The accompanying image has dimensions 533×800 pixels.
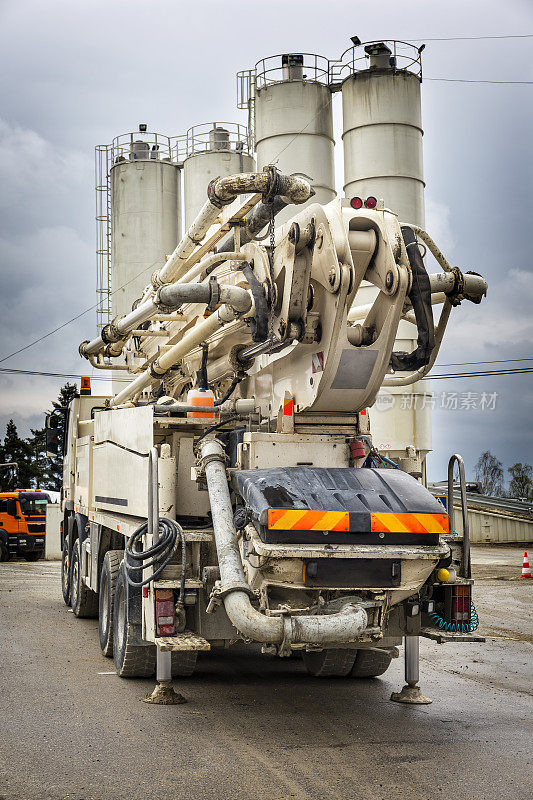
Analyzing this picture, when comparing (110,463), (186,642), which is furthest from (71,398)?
(186,642)

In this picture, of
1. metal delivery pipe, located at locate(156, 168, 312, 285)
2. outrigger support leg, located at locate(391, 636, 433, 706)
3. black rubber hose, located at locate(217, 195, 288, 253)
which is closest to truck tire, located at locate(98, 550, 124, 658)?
outrigger support leg, located at locate(391, 636, 433, 706)

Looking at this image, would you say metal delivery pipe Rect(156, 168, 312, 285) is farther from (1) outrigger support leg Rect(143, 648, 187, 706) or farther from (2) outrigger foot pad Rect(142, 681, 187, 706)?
(2) outrigger foot pad Rect(142, 681, 187, 706)

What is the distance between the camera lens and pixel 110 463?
10.1 m

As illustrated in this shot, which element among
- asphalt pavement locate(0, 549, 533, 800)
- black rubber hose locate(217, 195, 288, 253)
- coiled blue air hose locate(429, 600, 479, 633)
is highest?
black rubber hose locate(217, 195, 288, 253)

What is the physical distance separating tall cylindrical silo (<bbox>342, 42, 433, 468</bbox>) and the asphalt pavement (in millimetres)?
13821

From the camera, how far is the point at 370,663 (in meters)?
9.04

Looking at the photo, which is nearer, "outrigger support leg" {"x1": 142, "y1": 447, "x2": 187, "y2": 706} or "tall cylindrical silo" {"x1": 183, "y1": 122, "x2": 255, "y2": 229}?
"outrigger support leg" {"x1": 142, "y1": 447, "x2": 187, "y2": 706}

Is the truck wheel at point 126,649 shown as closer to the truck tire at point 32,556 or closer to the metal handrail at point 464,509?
the metal handrail at point 464,509

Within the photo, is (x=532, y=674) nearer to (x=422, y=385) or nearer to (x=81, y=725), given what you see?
(x=81, y=725)

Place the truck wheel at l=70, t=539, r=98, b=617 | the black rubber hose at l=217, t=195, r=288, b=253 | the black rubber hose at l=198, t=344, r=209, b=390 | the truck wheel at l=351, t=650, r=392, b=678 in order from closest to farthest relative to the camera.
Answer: the black rubber hose at l=217, t=195, r=288, b=253 → the truck wheel at l=351, t=650, r=392, b=678 → the black rubber hose at l=198, t=344, r=209, b=390 → the truck wheel at l=70, t=539, r=98, b=617

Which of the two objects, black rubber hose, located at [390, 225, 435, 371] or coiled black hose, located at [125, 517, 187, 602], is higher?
black rubber hose, located at [390, 225, 435, 371]

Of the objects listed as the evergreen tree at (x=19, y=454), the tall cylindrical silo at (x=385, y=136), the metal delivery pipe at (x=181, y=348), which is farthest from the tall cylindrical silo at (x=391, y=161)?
the evergreen tree at (x=19, y=454)

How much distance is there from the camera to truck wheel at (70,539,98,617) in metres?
12.6

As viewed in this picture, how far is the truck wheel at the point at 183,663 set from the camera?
843 cm
